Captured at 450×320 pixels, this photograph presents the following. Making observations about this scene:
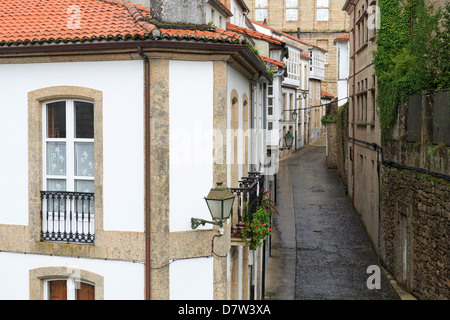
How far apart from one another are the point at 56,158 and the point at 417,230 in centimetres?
916

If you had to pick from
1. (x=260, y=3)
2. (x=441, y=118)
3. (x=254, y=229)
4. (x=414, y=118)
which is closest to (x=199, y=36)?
(x=254, y=229)

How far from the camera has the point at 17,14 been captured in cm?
1104

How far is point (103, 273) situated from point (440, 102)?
7.98m

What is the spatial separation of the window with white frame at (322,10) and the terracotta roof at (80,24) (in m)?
55.7

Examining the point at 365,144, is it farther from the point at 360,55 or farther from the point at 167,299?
the point at 167,299

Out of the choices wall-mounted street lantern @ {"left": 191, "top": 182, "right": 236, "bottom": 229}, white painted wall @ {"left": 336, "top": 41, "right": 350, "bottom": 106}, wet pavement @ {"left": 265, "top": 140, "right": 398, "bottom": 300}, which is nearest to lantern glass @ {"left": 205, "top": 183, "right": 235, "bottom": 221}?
wall-mounted street lantern @ {"left": 191, "top": 182, "right": 236, "bottom": 229}

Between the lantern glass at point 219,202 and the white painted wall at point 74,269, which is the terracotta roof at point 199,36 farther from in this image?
the white painted wall at point 74,269

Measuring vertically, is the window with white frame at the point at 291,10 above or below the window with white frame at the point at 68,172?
above

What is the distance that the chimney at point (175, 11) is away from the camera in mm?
10312

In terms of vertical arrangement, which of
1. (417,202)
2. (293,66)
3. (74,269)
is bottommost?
(74,269)

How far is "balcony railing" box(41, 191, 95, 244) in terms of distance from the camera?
9.91m

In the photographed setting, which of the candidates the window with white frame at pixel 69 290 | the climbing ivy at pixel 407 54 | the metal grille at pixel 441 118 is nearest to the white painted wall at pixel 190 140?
the window with white frame at pixel 69 290

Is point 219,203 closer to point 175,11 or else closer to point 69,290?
point 69,290

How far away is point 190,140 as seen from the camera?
31.6 ft
